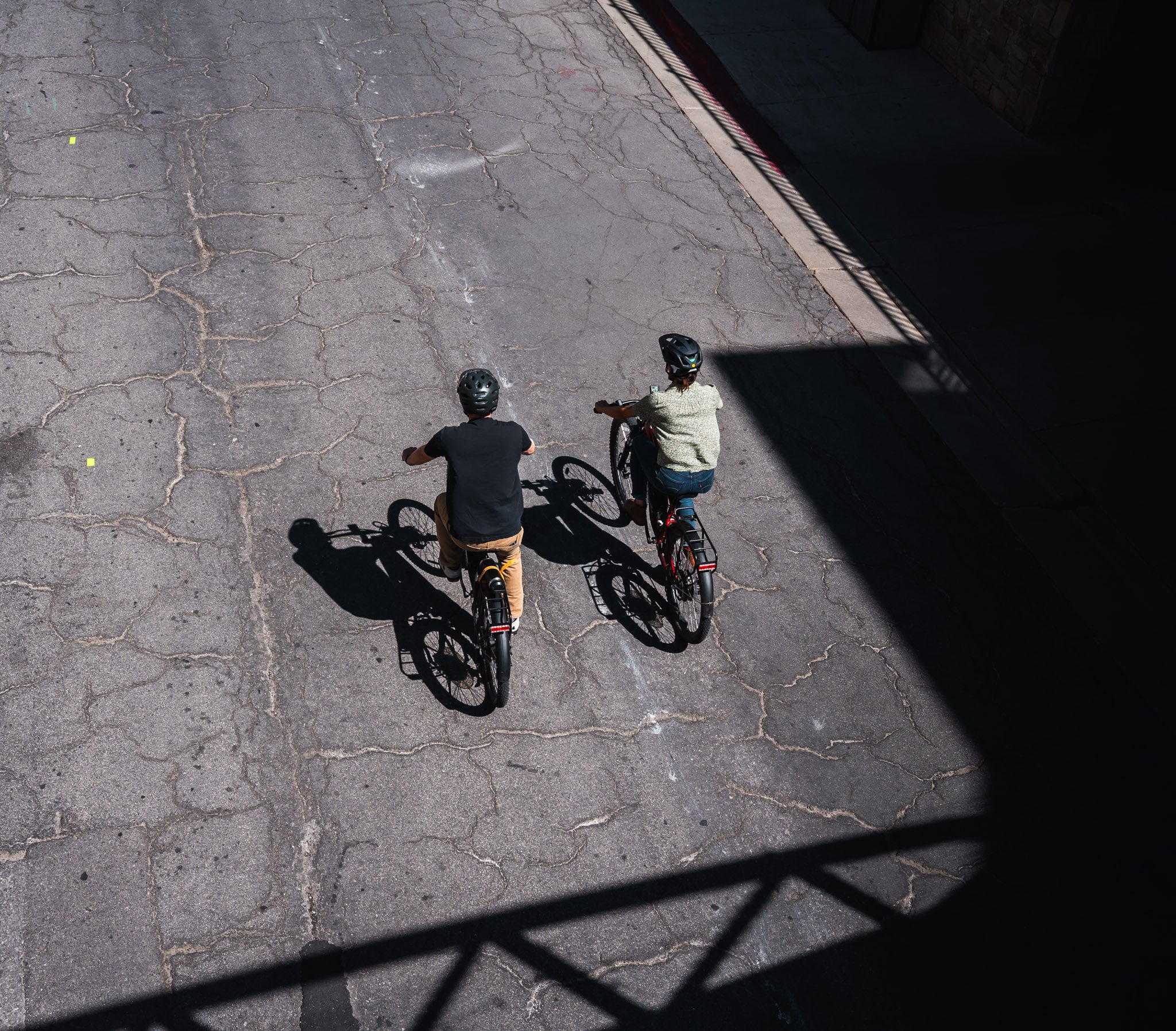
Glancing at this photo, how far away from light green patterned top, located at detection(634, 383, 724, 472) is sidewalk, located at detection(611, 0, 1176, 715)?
2558mm

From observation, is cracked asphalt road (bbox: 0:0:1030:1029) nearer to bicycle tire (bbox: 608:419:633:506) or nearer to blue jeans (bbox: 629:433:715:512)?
bicycle tire (bbox: 608:419:633:506)

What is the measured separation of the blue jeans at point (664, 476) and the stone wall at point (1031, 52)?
719 centimetres

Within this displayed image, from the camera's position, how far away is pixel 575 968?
454cm

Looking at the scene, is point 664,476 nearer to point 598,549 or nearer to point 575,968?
point 598,549

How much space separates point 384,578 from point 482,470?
138 cm

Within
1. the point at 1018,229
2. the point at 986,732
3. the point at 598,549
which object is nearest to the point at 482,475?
the point at 598,549

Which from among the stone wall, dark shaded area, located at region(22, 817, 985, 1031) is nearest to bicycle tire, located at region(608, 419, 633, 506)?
dark shaded area, located at region(22, 817, 985, 1031)

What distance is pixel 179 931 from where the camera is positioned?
4.49 m

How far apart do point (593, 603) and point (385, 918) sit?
2139 millimetres

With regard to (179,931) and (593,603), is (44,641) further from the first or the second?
(593,603)

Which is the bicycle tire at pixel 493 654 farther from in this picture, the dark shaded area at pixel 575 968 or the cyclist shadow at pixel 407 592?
the dark shaded area at pixel 575 968

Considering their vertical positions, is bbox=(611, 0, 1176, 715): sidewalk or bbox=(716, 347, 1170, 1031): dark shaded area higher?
bbox=(611, 0, 1176, 715): sidewalk

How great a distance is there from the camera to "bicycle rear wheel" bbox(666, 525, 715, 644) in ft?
17.8

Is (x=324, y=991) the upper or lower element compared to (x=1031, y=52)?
lower
